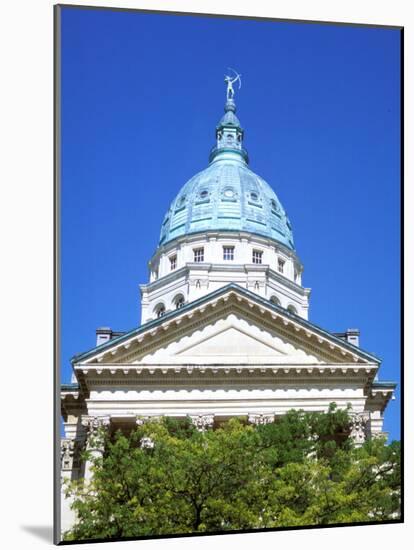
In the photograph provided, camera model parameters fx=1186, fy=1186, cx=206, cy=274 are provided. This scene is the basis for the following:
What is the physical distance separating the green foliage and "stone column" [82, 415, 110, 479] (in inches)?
8.0

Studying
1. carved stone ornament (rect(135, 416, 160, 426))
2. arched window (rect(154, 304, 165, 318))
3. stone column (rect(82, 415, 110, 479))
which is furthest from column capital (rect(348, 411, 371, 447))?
arched window (rect(154, 304, 165, 318))

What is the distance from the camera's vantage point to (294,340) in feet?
90.5

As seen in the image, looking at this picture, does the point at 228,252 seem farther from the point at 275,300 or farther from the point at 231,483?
the point at 231,483

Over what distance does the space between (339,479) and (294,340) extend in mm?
5353

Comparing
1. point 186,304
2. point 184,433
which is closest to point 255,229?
point 186,304

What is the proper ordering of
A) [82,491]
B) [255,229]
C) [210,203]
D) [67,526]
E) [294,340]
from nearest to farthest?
[67,526]
[82,491]
[294,340]
[210,203]
[255,229]

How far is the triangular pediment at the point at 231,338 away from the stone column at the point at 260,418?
1208mm

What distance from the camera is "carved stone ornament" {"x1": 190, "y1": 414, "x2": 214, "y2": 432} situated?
82.6 feet

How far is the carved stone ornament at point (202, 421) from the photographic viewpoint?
82.6ft

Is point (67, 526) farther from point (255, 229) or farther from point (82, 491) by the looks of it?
point (255, 229)

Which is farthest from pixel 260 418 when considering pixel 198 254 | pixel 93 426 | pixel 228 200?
pixel 198 254

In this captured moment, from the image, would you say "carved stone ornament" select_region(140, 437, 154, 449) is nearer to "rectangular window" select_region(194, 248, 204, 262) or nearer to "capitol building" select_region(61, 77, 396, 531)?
"capitol building" select_region(61, 77, 396, 531)

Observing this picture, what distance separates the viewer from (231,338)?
27016mm

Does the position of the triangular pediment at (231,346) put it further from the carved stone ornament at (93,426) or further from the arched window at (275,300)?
the carved stone ornament at (93,426)
